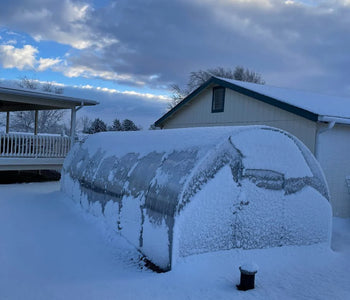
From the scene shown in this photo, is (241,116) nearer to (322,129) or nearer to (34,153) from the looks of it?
(322,129)

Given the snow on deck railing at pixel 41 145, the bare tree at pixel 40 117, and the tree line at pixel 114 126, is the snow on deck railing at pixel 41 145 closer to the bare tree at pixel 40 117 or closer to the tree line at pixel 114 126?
the tree line at pixel 114 126

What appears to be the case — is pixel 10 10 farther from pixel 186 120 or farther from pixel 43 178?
pixel 186 120

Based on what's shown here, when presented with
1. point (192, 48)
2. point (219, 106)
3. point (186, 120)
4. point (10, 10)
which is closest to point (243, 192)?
point (219, 106)

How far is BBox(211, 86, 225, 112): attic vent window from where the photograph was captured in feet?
38.0

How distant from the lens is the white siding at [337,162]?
7.80m

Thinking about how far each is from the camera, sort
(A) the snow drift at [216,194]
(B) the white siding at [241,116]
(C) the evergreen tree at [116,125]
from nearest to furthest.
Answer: (A) the snow drift at [216,194] < (B) the white siding at [241,116] < (C) the evergreen tree at [116,125]

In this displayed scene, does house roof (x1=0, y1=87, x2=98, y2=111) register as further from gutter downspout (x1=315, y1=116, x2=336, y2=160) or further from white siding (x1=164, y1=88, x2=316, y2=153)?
gutter downspout (x1=315, y1=116, x2=336, y2=160)

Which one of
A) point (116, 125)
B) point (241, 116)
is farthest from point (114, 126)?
point (241, 116)

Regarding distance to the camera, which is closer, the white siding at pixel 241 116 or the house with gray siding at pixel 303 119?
the house with gray siding at pixel 303 119

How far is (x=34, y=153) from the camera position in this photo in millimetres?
12391

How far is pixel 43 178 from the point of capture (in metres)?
13.6

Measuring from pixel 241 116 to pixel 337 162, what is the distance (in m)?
3.41

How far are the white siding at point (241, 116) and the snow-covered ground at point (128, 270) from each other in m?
2.90

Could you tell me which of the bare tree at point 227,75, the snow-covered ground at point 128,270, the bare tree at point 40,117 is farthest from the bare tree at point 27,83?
the snow-covered ground at point 128,270
